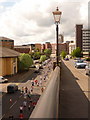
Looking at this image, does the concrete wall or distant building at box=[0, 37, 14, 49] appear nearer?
the concrete wall

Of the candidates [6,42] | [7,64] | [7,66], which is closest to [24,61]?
[7,64]

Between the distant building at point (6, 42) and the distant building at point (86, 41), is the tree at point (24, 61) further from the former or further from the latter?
the distant building at point (86, 41)

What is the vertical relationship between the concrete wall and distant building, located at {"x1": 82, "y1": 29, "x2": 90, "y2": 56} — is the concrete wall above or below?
below

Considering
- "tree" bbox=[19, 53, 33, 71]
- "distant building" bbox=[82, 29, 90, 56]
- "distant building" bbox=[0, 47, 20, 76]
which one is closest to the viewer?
"distant building" bbox=[0, 47, 20, 76]

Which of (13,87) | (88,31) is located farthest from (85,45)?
(13,87)

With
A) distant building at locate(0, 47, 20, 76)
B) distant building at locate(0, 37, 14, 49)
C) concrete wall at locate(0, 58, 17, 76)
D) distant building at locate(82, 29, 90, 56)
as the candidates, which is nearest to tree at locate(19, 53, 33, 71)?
distant building at locate(0, 47, 20, 76)

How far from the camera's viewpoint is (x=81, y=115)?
8023mm

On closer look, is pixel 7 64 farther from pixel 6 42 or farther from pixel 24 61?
pixel 6 42

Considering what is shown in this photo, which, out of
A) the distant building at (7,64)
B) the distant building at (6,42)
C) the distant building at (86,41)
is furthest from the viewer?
the distant building at (86,41)

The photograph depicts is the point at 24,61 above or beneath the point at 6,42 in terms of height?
beneath

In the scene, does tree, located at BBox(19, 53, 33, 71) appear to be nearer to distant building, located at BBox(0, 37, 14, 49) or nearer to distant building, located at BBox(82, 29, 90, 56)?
distant building, located at BBox(0, 37, 14, 49)

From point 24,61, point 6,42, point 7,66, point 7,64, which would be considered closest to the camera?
point 7,66

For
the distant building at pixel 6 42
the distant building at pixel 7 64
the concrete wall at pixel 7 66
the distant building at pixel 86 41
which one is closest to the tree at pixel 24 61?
the distant building at pixel 7 64

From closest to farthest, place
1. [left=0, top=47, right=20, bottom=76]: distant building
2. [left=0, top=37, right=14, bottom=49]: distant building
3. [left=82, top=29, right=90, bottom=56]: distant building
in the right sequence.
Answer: [left=0, top=47, right=20, bottom=76]: distant building → [left=0, top=37, right=14, bottom=49]: distant building → [left=82, top=29, right=90, bottom=56]: distant building
